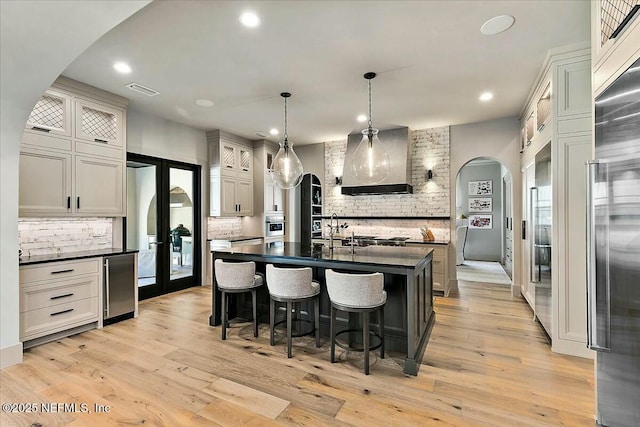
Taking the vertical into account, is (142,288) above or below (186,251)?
below

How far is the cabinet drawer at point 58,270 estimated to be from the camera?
315 centimetres

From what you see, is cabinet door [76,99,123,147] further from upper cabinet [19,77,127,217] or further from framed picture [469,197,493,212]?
framed picture [469,197,493,212]

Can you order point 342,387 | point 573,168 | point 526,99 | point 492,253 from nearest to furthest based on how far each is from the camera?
1. point 342,387
2. point 573,168
3. point 526,99
4. point 492,253

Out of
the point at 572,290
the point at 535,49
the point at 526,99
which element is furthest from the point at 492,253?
the point at 535,49

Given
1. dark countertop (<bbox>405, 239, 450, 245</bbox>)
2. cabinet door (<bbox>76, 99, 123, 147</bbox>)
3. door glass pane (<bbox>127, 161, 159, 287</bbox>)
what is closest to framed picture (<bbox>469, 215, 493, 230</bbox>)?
dark countertop (<bbox>405, 239, 450, 245</bbox>)

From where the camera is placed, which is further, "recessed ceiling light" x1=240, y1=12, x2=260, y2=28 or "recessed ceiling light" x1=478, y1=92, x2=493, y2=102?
"recessed ceiling light" x1=478, y1=92, x2=493, y2=102

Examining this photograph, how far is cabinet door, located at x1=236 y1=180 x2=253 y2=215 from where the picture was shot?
6.48 metres

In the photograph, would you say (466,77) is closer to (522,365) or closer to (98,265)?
(522,365)

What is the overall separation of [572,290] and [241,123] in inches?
202

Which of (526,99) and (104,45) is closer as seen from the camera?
(104,45)

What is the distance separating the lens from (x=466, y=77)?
12.2 ft

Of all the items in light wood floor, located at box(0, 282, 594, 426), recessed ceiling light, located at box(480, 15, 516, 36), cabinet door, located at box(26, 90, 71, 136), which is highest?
recessed ceiling light, located at box(480, 15, 516, 36)

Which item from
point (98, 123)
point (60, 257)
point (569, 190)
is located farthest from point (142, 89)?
point (569, 190)

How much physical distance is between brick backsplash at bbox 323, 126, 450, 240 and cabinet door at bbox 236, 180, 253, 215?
176cm
